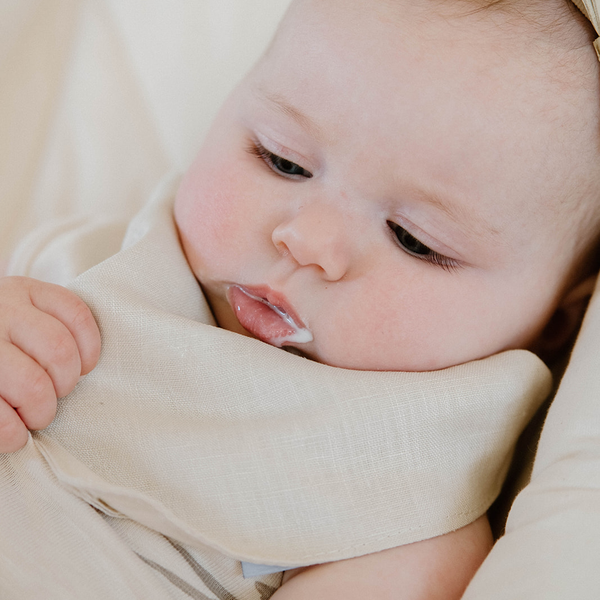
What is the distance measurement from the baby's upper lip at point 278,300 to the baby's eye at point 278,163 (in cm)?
16

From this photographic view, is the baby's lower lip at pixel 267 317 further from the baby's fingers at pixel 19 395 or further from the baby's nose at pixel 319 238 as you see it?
the baby's fingers at pixel 19 395

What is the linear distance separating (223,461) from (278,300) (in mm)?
222

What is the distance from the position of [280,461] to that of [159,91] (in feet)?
3.33

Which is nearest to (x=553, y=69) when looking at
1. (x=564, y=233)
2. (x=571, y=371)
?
(x=564, y=233)

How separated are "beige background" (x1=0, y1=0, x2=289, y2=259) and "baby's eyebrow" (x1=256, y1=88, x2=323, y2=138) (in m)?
0.60

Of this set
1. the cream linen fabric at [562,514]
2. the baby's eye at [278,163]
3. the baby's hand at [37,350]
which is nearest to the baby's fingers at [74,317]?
the baby's hand at [37,350]

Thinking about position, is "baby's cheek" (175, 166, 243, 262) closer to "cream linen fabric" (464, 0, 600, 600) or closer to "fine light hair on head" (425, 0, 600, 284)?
"fine light hair on head" (425, 0, 600, 284)

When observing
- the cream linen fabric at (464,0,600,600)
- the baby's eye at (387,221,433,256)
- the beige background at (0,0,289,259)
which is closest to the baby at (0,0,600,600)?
the baby's eye at (387,221,433,256)

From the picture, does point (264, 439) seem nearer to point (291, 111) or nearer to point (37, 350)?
point (37, 350)

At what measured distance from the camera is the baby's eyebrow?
84cm

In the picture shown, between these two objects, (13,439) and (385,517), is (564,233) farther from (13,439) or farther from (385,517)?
(13,439)

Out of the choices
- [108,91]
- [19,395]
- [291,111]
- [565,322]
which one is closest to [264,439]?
[19,395]

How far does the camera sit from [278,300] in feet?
2.82

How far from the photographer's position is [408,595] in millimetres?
736
